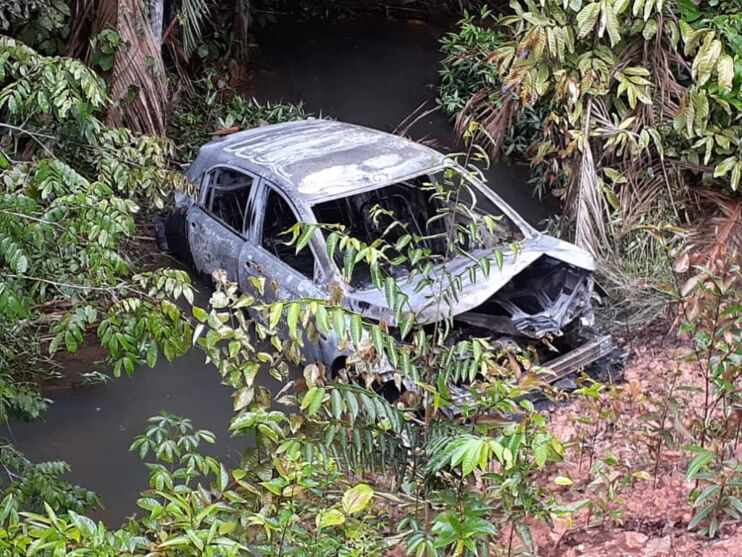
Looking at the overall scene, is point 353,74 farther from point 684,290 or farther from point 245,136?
point 684,290

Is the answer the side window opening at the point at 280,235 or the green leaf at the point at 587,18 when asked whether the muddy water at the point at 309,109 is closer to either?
the side window opening at the point at 280,235

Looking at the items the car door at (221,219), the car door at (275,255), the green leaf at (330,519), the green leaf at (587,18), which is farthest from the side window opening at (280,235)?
the green leaf at (330,519)

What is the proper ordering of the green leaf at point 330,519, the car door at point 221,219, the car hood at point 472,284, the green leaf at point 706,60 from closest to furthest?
the green leaf at point 330,519
the car hood at point 472,284
the car door at point 221,219
the green leaf at point 706,60

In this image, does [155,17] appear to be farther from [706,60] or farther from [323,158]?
[706,60]

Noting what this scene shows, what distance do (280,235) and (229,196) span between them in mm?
853

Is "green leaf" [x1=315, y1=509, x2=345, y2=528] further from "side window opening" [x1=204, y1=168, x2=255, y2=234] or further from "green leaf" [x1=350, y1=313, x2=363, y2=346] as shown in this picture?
"side window opening" [x1=204, y1=168, x2=255, y2=234]

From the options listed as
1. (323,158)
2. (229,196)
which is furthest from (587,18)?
(229,196)

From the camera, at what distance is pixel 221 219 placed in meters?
7.10

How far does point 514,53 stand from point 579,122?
880 mm

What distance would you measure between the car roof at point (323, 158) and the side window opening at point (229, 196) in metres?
0.12

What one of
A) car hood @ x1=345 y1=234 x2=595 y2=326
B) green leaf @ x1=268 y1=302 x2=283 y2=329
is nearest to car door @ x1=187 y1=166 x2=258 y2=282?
car hood @ x1=345 y1=234 x2=595 y2=326

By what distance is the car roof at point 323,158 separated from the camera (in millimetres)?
6242

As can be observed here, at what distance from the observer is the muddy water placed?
6.14 meters

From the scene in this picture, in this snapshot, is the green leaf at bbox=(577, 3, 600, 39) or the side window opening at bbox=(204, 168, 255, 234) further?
the green leaf at bbox=(577, 3, 600, 39)
